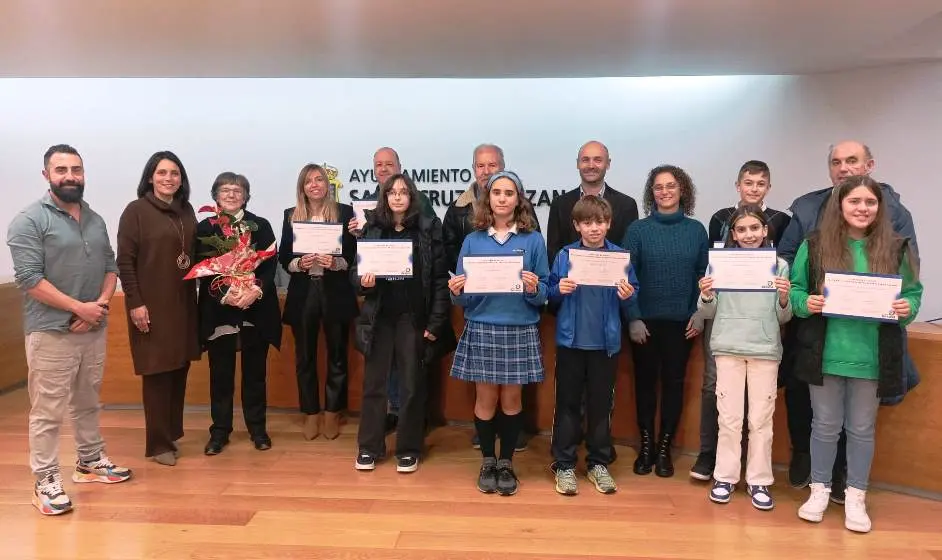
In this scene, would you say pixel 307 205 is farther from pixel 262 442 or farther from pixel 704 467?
pixel 704 467

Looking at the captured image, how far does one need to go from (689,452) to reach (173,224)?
127 inches

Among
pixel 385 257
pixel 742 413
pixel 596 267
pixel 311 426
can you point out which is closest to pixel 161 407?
pixel 311 426

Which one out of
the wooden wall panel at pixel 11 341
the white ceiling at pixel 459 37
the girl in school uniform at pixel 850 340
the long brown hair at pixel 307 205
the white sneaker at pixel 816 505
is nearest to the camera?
the girl in school uniform at pixel 850 340

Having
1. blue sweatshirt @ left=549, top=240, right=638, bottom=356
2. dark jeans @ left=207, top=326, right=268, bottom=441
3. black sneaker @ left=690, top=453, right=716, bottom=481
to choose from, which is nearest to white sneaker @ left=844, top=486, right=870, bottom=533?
black sneaker @ left=690, top=453, right=716, bottom=481

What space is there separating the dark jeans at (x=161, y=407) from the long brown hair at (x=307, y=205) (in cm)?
108

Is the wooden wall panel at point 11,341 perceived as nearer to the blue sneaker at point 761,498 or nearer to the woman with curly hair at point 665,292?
the woman with curly hair at point 665,292

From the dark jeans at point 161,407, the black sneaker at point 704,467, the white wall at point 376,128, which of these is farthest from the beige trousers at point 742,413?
the dark jeans at point 161,407

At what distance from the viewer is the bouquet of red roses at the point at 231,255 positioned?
3213 mm

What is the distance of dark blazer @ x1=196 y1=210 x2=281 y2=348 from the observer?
3.36 metres

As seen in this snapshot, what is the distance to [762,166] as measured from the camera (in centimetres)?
302

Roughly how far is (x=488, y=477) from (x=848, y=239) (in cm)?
203

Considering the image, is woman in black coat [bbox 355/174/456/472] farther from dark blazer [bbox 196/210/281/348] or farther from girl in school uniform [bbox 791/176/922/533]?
girl in school uniform [bbox 791/176/922/533]

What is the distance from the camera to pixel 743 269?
265 centimetres

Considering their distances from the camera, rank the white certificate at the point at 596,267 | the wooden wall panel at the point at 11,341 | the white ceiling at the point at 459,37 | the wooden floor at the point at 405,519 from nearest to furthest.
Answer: the wooden floor at the point at 405,519 → the white certificate at the point at 596,267 → the white ceiling at the point at 459,37 → the wooden wall panel at the point at 11,341
